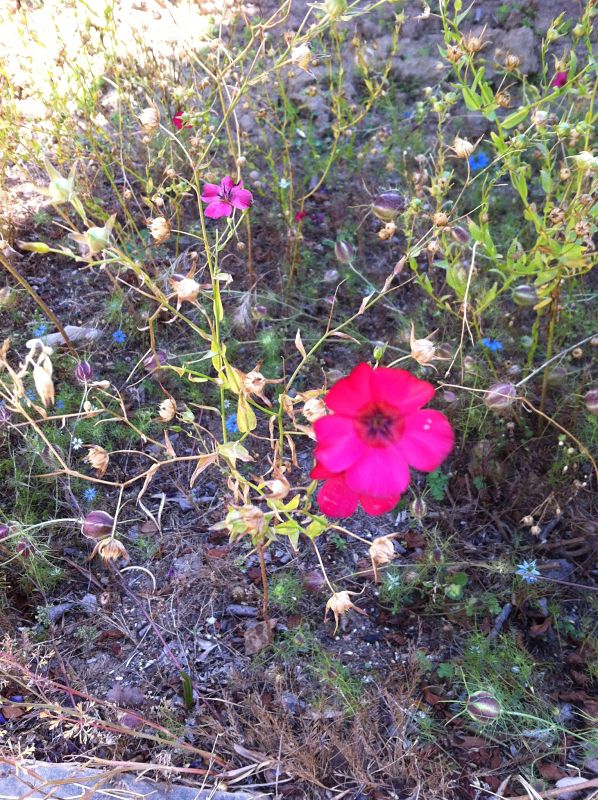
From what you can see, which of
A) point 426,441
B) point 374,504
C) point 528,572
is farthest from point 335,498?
point 528,572

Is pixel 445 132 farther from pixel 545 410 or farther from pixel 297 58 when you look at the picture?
pixel 297 58

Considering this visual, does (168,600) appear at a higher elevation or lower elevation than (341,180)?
lower

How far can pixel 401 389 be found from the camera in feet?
3.54

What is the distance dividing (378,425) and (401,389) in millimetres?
87

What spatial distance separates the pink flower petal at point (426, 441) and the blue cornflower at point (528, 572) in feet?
2.37

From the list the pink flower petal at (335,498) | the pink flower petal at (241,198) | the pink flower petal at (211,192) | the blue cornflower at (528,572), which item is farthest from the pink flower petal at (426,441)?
the pink flower petal at (211,192)

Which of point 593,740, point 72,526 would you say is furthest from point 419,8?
point 593,740

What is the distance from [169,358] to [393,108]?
1.72m

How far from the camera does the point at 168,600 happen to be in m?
1.72

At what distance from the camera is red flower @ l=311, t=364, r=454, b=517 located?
1.04 m

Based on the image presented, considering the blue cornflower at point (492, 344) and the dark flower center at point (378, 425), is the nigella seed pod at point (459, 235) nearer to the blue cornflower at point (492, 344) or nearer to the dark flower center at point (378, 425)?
the blue cornflower at point (492, 344)

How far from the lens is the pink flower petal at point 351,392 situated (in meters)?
1.06

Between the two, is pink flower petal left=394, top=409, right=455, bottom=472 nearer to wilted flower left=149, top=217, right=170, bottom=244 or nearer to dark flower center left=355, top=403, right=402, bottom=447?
dark flower center left=355, top=403, right=402, bottom=447

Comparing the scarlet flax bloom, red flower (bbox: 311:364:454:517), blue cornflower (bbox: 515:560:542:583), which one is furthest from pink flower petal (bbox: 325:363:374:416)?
the scarlet flax bloom
